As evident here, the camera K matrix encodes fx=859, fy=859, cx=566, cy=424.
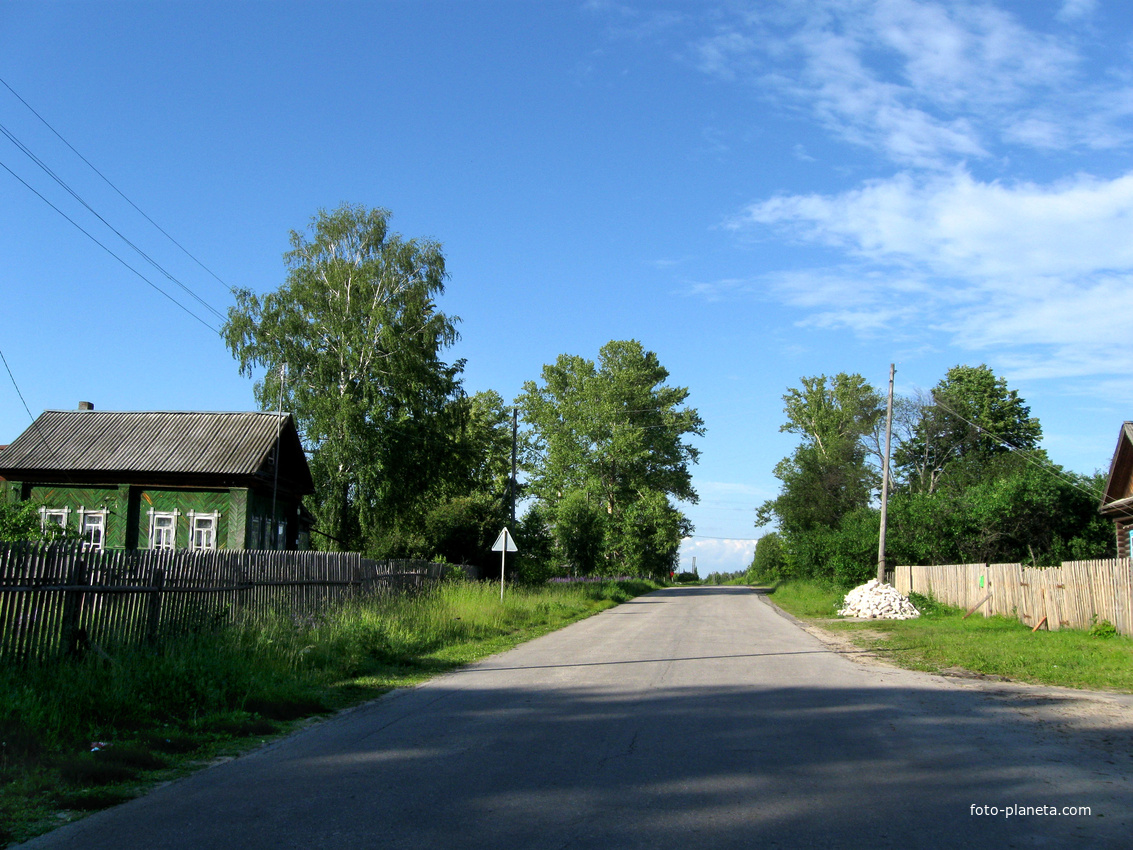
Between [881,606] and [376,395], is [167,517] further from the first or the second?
[881,606]

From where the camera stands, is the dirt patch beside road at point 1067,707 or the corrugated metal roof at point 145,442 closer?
the dirt patch beside road at point 1067,707

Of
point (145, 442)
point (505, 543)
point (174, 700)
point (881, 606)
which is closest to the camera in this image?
point (174, 700)

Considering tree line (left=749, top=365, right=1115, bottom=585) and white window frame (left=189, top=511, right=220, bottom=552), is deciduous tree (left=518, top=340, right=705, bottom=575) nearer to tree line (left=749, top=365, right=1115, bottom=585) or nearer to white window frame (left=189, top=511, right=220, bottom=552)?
tree line (left=749, top=365, right=1115, bottom=585)

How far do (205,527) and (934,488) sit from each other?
43.7m

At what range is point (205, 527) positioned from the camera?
28.9 meters

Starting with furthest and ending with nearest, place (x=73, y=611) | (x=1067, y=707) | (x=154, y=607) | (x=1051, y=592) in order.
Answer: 1. (x=1051, y=592)
2. (x=154, y=607)
3. (x=1067, y=707)
4. (x=73, y=611)

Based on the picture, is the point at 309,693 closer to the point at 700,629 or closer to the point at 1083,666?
the point at 1083,666

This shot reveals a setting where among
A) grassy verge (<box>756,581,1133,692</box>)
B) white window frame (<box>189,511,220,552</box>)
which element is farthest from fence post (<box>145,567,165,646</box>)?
white window frame (<box>189,511,220,552</box>)

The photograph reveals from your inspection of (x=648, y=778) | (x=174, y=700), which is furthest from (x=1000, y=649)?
(x=174, y=700)

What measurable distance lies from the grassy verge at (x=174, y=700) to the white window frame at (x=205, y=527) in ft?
48.7

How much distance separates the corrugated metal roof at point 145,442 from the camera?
28.6m

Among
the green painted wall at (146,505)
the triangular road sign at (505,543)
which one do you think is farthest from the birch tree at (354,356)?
the triangular road sign at (505,543)

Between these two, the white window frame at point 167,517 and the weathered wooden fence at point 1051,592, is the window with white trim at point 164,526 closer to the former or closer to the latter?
the white window frame at point 167,517

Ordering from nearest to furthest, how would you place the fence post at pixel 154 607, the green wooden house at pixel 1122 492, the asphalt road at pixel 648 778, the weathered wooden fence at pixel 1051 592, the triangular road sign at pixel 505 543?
1. the asphalt road at pixel 648 778
2. the fence post at pixel 154 607
3. the weathered wooden fence at pixel 1051 592
4. the triangular road sign at pixel 505 543
5. the green wooden house at pixel 1122 492
